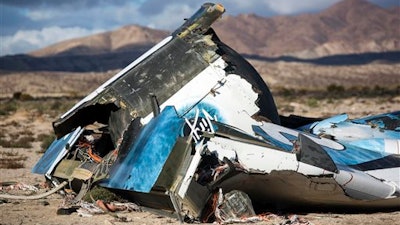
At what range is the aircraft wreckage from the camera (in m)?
8.37

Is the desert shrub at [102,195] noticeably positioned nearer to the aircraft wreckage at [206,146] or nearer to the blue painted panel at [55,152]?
the aircraft wreckage at [206,146]

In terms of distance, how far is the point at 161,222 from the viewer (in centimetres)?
869

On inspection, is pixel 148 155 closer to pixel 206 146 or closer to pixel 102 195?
pixel 206 146

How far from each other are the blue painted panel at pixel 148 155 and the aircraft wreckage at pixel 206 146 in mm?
15

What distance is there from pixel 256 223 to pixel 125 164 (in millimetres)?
1891

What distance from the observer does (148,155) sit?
855cm

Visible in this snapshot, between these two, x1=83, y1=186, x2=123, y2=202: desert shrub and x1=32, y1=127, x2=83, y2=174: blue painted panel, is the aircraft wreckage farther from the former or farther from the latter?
x1=83, y1=186, x2=123, y2=202: desert shrub

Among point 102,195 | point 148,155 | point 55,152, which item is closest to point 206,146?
point 148,155

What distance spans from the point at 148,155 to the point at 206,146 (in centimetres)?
75

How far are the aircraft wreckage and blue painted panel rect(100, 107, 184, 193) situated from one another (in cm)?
2

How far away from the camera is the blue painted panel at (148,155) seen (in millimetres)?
8336

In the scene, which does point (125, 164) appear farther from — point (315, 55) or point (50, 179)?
point (315, 55)

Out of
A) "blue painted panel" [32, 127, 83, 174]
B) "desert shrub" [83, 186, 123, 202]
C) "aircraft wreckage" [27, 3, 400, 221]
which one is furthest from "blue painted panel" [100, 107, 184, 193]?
"blue painted panel" [32, 127, 83, 174]

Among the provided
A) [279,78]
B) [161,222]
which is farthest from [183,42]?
[279,78]
